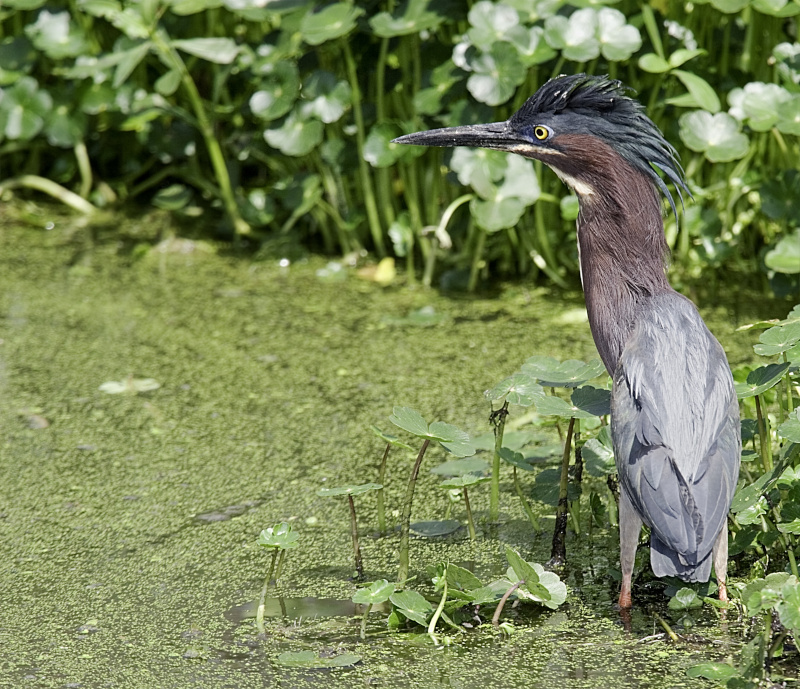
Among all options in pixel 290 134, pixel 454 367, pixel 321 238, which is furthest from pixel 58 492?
pixel 321 238

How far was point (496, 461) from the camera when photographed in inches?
98.0

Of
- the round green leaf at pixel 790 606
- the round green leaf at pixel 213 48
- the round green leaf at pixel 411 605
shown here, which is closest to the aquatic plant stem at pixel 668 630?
the round green leaf at pixel 790 606

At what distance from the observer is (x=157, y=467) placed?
9.71 feet

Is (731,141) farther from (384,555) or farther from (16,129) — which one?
(16,129)

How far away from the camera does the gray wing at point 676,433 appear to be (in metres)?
2.03

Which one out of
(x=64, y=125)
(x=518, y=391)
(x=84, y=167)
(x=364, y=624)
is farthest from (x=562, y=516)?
(x=84, y=167)

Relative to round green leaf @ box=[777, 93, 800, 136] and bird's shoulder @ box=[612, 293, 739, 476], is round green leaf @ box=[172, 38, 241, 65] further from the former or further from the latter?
bird's shoulder @ box=[612, 293, 739, 476]

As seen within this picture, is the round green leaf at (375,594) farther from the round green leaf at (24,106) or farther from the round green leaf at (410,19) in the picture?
the round green leaf at (24,106)

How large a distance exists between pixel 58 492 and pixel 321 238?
2.08m

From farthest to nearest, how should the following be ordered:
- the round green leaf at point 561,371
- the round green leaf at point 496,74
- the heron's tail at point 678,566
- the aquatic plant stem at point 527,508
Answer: the round green leaf at point 496,74 → the aquatic plant stem at point 527,508 → the round green leaf at point 561,371 → the heron's tail at point 678,566

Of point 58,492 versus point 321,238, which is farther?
point 321,238

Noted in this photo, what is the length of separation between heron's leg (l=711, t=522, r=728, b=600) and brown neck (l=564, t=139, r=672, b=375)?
0.42m

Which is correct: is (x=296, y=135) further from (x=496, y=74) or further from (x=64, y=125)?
(x=64, y=125)

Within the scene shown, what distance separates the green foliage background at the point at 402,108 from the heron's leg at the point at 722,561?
4.91 feet
